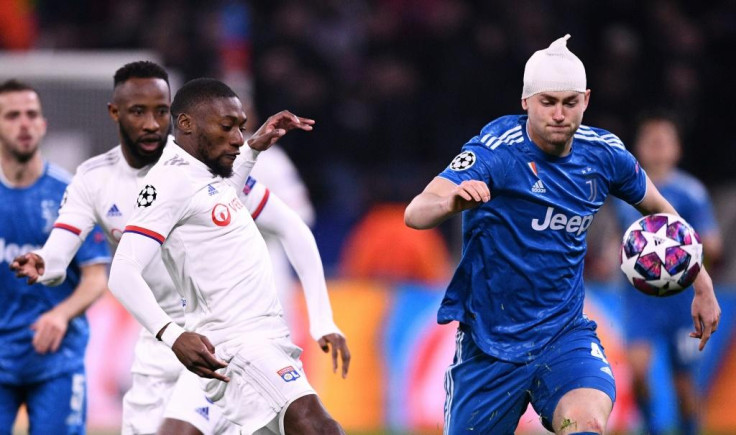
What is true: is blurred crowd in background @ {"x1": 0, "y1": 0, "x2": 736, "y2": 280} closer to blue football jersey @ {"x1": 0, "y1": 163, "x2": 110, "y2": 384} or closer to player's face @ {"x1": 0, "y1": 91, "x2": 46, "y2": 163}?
player's face @ {"x1": 0, "y1": 91, "x2": 46, "y2": 163}

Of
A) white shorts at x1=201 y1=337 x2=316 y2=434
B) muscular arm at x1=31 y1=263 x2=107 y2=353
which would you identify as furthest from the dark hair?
white shorts at x1=201 y1=337 x2=316 y2=434

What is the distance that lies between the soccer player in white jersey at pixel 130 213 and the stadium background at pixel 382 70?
5.60 m

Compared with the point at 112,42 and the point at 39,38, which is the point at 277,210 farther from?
the point at 39,38

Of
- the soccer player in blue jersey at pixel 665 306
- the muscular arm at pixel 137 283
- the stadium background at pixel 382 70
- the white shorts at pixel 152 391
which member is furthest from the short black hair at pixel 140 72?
the stadium background at pixel 382 70

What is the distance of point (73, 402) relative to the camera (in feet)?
24.2

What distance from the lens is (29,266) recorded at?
637cm

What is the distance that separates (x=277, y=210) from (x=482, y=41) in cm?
875

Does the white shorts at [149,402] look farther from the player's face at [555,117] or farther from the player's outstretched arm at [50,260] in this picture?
the player's face at [555,117]

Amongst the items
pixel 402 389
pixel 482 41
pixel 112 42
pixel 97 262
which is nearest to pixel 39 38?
pixel 112 42

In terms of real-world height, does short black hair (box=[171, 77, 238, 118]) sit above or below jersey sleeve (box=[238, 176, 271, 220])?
above

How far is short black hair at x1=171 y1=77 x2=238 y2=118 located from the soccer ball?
2176 millimetres

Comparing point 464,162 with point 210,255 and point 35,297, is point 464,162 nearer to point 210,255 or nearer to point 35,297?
point 210,255

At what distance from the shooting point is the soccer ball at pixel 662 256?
245 inches

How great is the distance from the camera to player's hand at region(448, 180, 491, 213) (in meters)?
5.40
